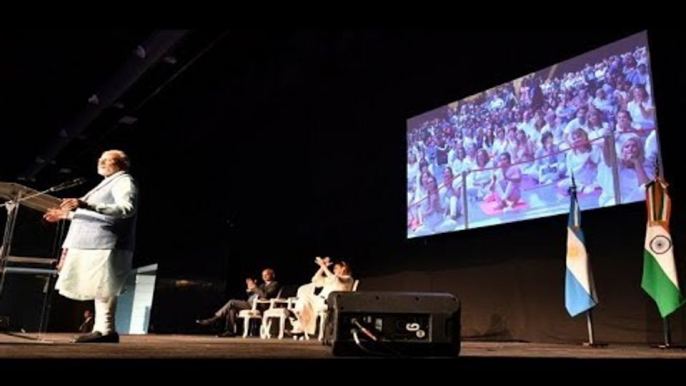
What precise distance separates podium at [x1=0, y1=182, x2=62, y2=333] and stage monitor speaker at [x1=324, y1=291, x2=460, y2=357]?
5.98 feet

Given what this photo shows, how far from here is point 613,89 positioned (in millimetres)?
4863

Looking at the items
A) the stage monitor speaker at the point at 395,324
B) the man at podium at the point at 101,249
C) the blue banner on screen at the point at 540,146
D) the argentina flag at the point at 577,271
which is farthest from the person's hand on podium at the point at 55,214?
the blue banner on screen at the point at 540,146

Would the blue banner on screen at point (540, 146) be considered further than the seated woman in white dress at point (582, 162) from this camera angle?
No

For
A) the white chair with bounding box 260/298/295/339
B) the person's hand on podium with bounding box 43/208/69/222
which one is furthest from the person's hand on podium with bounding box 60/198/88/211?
the white chair with bounding box 260/298/295/339

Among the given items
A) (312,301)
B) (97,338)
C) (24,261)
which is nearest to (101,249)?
(97,338)

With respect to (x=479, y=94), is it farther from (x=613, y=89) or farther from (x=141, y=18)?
(x=141, y=18)

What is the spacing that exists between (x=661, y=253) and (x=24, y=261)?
13.9 ft

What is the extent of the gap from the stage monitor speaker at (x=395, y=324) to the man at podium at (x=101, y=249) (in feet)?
4.41

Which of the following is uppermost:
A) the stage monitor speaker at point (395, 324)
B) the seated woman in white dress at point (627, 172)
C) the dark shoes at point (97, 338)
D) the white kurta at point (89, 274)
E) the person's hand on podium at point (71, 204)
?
the seated woman in white dress at point (627, 172)

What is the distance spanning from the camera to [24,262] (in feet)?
10.7

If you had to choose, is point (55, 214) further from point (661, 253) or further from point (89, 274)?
point (661, 253)

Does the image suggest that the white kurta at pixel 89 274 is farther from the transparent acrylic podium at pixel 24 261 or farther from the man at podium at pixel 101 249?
the transparent acrylic podium at pixel 24 261

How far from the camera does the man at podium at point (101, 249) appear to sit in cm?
294
